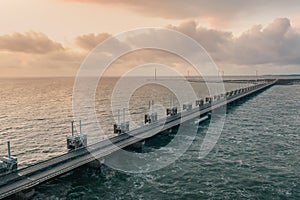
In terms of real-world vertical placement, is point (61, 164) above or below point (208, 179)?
above

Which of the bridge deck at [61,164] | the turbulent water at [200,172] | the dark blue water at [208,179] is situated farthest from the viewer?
the turbulent water at [200,172]

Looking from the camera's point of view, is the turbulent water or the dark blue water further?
the turbulent water

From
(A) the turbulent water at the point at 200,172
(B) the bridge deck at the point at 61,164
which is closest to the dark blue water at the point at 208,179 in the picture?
(A) the turbulent water at the point at 200,172

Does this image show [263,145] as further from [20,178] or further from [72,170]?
[20,178]

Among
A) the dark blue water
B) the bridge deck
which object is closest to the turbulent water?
the dark blue water

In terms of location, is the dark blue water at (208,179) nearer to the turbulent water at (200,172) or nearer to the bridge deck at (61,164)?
the turbulent water at (200,172)

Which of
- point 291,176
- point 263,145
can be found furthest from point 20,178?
point 263,145

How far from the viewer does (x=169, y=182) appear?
2327 cm

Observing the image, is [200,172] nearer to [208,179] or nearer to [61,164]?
[208,179]

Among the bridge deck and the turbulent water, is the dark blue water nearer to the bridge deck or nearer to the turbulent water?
the turbulent water

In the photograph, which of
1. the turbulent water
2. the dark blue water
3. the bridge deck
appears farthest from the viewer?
the turbulent water

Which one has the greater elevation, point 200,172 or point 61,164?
point 61,164

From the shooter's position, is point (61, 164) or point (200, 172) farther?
point (200, 172)

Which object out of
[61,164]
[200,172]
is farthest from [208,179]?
[61,164]
